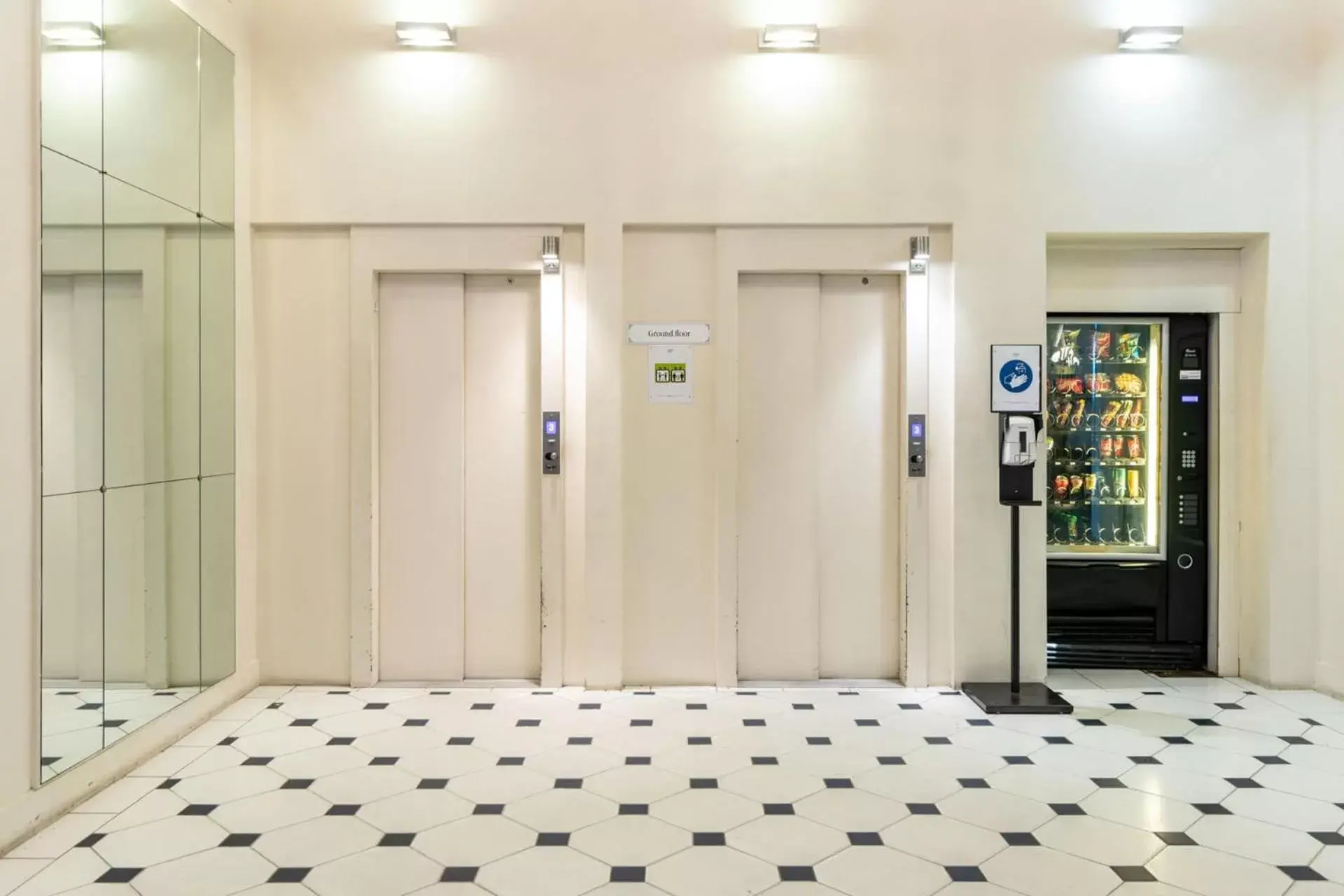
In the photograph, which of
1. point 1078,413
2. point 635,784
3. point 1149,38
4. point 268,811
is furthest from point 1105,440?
point 268,811

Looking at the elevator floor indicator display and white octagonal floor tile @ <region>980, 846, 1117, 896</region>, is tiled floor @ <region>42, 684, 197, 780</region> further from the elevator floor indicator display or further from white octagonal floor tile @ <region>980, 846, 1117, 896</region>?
white octagonal floor tile @ <region>980, 846, 1117, 896</region>

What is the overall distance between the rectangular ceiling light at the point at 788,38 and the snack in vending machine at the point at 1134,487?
10.6ft

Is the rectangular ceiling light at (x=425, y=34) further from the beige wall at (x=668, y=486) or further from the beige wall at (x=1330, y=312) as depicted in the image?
the beige wall at (x=1330, y=312)

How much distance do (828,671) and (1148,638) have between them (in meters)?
2.02

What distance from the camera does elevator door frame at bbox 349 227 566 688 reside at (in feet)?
17.4

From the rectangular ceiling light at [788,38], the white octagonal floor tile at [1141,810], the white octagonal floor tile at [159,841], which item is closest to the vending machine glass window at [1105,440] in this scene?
the white octagonal floor tile at [1141,810]

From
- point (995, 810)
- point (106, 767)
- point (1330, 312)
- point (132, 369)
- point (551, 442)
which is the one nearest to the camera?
point (995, 810)

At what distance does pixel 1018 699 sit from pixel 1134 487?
1.70 metres

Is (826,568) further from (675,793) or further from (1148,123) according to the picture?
(1148,123)

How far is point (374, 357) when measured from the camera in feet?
17.6

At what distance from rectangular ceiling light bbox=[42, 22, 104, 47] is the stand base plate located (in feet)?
16.9

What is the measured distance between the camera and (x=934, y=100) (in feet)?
17.2

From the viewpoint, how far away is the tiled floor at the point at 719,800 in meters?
3.08

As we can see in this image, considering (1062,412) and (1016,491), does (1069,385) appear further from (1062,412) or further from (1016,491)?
(1016,491)
